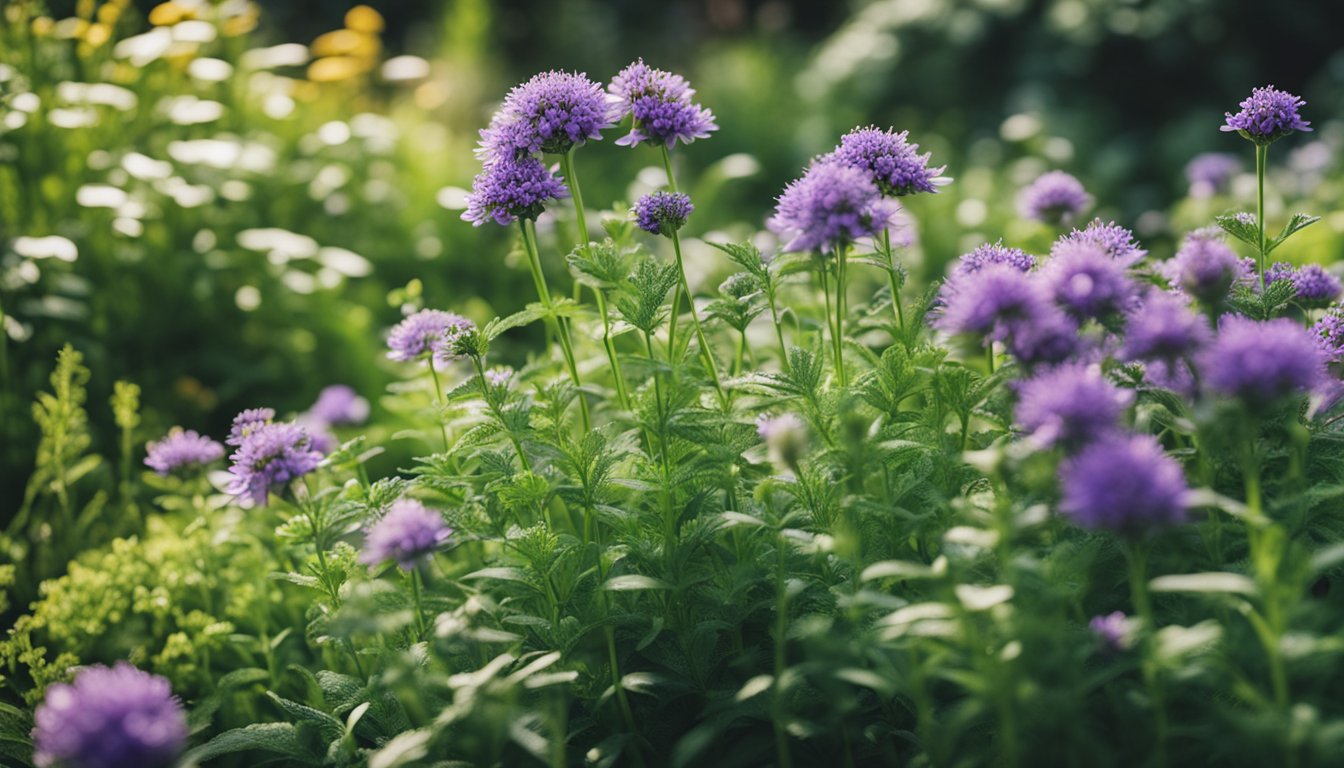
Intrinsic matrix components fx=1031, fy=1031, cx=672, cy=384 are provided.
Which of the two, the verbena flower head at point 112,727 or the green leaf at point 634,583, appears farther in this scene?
the green leaf at point 634,583

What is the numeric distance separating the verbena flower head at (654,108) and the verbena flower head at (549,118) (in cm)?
4

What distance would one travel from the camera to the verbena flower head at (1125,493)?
1.29 metres

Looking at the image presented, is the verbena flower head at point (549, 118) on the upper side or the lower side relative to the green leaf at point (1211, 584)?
upper

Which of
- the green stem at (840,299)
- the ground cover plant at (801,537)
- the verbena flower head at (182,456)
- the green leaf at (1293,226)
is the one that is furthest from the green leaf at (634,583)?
the green leaf at (1293,226)

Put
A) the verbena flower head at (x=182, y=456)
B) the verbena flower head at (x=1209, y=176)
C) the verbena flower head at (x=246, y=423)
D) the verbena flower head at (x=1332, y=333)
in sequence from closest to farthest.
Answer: the verbena flower head at (x=1332, y=333) < the verbena flower head at (x=246, y=423) < the verbena flower head at (x=182, y=456) < the verbena flower head at (x=1209, y=176)

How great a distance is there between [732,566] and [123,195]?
2.75 meters

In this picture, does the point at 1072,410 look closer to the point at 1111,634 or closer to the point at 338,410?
the point at 1111,634

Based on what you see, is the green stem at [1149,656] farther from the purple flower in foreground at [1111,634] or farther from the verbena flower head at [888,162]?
the verbena flower head at [888,162]

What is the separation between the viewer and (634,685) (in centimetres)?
183

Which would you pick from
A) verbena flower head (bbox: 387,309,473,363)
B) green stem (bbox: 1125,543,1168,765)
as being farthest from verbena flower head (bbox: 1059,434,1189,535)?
verbena flower head (bbox: 387,309,473,363)

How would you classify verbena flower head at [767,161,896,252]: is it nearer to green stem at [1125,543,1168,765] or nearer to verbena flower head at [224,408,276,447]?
green stem at [1125,543,1168,765]

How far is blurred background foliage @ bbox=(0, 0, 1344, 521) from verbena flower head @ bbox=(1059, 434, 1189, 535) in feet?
4.33

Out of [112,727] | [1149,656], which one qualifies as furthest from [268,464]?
[1149,656]

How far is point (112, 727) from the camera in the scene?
1297 millimetres
